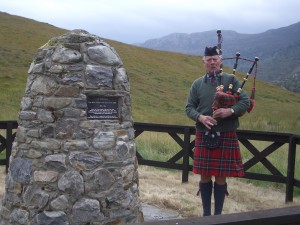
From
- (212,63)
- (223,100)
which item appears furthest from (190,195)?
(212,63)

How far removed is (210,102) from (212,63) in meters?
0.45

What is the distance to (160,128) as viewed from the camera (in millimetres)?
9180

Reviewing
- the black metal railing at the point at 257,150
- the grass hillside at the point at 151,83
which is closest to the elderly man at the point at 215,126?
the black metal railing at the point at 257,150

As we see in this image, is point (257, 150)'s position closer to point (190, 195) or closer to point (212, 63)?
point (190, 195)

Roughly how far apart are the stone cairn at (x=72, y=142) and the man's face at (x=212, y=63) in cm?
98

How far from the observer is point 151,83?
3556 cm

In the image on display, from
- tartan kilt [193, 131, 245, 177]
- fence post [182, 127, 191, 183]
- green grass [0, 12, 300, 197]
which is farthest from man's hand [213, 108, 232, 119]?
green grass [0, 12, 300, 197]

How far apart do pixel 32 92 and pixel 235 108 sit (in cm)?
226

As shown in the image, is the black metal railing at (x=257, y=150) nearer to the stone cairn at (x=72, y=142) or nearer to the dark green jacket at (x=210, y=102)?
the dark green jacket at (x=210, y=102)

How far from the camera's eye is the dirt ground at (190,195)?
707 centimetres

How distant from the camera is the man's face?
5203 mm

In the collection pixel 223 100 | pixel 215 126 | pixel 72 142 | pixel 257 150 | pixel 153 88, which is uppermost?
pixel 223 100

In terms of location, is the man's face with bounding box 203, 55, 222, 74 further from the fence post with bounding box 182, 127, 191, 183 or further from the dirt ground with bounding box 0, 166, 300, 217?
the fence post with bounding box 182, 127, 191, 183

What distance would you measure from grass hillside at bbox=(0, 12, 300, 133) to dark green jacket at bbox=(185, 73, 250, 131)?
14.2 meters
